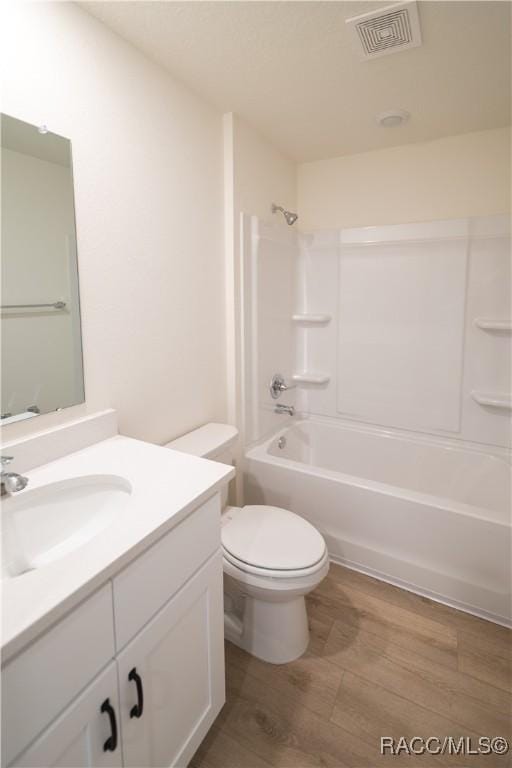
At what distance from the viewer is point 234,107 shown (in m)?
1.95

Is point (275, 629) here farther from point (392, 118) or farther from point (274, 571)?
point (392, 118)

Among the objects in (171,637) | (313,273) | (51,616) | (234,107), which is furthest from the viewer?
(313,273)

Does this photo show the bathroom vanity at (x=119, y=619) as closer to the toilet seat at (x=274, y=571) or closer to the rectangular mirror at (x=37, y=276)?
the rectangular mirror at (x=37, y=276)

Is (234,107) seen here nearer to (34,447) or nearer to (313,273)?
(313,273)

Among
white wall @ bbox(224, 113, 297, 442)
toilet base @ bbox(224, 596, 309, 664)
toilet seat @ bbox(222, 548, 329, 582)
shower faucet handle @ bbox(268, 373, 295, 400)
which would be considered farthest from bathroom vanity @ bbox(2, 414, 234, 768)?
shower faucet handle @ bbox(268, 373, 295, 400)

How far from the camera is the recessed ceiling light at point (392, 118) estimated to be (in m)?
1.98

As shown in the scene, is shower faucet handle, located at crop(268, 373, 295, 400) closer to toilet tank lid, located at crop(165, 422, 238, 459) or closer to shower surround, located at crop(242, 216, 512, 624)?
shower surround, located at crop(242, 216, 512, 624)

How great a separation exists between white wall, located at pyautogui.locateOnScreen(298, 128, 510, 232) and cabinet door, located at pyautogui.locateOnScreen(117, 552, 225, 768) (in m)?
2.22

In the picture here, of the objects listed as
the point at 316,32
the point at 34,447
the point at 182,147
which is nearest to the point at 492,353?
the point at 316,32

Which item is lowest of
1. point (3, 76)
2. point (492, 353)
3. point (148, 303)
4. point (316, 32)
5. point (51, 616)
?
point (51, 616)

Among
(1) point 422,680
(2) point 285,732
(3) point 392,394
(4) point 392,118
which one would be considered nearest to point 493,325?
(3) point 392,394

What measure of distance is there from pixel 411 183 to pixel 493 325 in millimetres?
954

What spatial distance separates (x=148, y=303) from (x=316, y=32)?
112 cm

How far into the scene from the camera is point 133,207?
5.12ft
